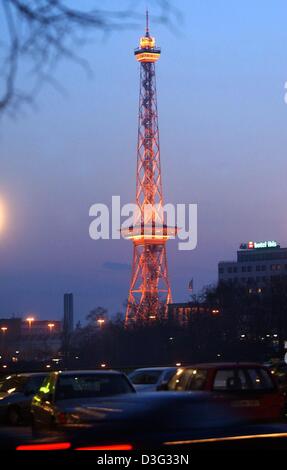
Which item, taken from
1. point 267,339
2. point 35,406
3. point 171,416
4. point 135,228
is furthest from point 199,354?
point 171,416

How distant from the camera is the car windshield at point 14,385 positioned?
89.0 feet

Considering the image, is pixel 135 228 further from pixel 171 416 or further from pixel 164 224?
pixel 171 416

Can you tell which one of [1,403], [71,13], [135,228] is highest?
[135,228]

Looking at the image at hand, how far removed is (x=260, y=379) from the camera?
18.0 m

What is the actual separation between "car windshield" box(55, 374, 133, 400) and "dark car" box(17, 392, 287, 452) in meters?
8.42

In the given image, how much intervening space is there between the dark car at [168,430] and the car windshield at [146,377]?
672 inches

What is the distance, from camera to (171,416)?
8219 mm

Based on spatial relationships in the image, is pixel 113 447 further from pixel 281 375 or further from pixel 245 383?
pixel 281 375

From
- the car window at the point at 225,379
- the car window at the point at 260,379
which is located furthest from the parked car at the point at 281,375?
the car window at the point at 225,379

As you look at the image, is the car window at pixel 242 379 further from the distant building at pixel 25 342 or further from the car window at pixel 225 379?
the distant building at pixel 25 342

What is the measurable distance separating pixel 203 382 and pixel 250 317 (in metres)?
88.5

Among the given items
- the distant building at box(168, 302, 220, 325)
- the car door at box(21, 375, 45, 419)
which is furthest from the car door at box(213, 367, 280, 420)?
the distant building at box(168, 302, 220, 325)

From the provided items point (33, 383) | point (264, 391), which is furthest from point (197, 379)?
point (33, 383)

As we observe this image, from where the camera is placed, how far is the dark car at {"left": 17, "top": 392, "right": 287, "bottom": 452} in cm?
730
